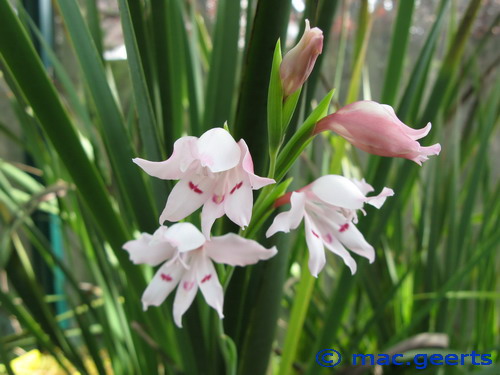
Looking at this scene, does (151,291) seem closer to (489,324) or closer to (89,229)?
(89,229)

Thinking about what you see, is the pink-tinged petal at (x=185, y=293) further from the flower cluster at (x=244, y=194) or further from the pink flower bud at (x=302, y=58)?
the pink flower bud at (x=302, y=58)

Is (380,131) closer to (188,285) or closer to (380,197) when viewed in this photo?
(380,197)

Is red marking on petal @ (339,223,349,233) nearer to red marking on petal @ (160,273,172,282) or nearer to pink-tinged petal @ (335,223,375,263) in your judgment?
pink-tinged petal @ (335,223,375,263)

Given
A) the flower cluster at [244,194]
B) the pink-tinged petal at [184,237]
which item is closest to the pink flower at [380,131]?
the flower cluster at [244,194]

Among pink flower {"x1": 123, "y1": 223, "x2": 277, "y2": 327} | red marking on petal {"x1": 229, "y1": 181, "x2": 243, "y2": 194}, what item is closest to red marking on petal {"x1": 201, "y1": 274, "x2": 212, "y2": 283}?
pink flower {"x1": 123, "y1": 223, "x2": 277, "y2": 327}

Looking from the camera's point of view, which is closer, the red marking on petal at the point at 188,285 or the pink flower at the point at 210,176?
the pink flower at the point at 210,176

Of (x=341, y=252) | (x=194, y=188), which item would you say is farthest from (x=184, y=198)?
(x=341, y=252)

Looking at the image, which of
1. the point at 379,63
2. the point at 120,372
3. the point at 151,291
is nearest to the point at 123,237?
the point at 151,291
